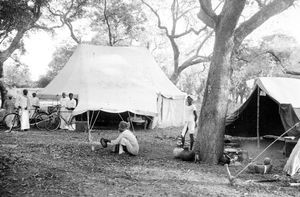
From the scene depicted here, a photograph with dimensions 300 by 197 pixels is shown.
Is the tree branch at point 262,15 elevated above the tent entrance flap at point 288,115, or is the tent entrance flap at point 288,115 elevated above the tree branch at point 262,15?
the tree branch at point 262,15

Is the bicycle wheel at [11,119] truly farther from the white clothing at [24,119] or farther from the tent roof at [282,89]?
the tent roof at [282,89]

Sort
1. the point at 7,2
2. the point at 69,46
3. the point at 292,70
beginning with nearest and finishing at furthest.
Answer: the point at 292,70 → the point at 7,2 → the point at 69,46

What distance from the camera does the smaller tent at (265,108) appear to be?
999 cm

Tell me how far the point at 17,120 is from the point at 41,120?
0.92 meters

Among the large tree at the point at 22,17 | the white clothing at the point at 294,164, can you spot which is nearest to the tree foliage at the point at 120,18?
the large tree at the point at 22,17

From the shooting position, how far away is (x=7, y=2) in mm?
12789

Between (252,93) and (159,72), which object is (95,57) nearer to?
(159,72)

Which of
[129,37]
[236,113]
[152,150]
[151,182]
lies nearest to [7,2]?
[152,150]

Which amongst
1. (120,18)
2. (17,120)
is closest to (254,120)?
(17,120)

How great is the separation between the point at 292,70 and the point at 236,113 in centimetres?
206

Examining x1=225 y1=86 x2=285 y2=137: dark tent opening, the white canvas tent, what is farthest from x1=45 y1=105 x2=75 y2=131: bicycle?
x1=225 y1=86 x2=285 y2=137: dark tent opening

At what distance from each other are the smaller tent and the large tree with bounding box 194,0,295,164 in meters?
2.35

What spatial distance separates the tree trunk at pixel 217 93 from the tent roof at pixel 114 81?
3.76 meters

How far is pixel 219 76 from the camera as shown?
7910 mm
